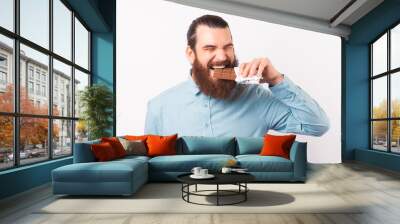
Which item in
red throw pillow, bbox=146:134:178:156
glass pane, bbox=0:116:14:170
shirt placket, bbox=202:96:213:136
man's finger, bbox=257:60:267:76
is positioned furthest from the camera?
man's finger, bbox=257:60:267:76

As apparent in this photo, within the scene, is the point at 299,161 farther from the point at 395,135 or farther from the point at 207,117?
the point at 395,135

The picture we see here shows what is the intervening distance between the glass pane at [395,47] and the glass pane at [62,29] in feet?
21.5

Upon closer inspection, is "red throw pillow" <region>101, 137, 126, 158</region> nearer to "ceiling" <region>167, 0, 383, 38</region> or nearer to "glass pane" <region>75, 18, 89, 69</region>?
"glass pane" <region>75, 18, 89, 69</region>

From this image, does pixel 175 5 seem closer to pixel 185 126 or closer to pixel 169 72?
pixel 169 72

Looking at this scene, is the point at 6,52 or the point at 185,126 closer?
the point at 6,52

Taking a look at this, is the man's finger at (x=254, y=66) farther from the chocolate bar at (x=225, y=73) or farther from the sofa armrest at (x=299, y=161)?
the sofa armrest at (x=299, y=161)

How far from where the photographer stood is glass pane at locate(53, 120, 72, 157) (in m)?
6.42

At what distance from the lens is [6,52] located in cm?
486

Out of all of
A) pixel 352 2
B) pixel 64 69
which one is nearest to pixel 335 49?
pixel 352 2

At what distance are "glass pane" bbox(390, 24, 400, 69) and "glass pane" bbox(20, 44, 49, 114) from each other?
6.75 metres

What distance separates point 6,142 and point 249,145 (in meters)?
3.99

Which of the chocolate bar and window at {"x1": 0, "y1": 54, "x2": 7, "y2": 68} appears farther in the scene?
the chocolate bar

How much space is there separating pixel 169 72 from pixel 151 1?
160cm

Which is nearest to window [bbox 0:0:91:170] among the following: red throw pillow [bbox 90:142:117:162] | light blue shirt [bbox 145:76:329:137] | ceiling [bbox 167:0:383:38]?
red throw pillow [bbox 90:142:117:162]
